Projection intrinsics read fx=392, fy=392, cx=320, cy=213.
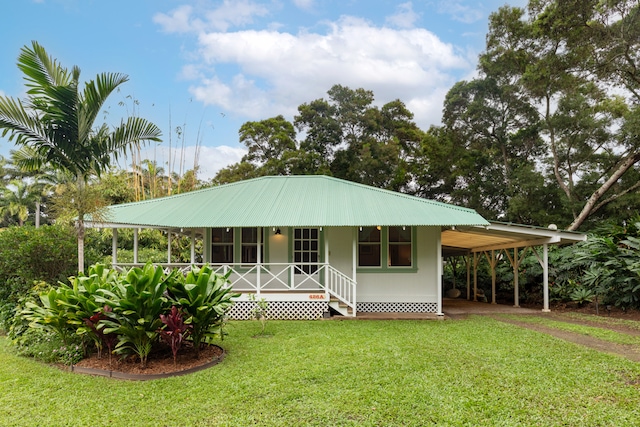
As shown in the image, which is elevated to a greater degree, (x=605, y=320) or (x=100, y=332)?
(x=100, y=332)

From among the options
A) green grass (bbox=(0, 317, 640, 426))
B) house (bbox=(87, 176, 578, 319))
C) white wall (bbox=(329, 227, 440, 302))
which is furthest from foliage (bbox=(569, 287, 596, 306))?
green grass (bbox=(0, 317, 640, 426))

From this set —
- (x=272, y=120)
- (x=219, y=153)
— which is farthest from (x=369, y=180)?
(x=219, y=153)

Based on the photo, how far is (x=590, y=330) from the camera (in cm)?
805

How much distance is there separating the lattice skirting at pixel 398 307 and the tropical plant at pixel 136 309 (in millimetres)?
6060

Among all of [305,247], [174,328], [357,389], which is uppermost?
[305,247]

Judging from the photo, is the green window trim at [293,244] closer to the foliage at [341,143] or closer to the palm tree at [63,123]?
the palm tree at [63,123]

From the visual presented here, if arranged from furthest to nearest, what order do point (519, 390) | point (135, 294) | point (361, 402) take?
1. point (135, 294)
2. point (519, 390)
3. point (361, 402)

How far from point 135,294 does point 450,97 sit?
78.3 feet

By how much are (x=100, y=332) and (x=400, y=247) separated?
292 inches

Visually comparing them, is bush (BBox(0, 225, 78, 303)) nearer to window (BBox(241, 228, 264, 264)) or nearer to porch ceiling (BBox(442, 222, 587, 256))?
window (BBox(241, 228, 264, 264))

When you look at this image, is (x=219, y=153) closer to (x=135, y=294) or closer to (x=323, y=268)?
(x=323, y=268)

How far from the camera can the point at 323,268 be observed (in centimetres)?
1045

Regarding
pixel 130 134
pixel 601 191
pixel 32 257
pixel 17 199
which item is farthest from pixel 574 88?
pixel 17 199

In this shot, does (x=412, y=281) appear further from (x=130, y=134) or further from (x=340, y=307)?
(x=130, y=134)
